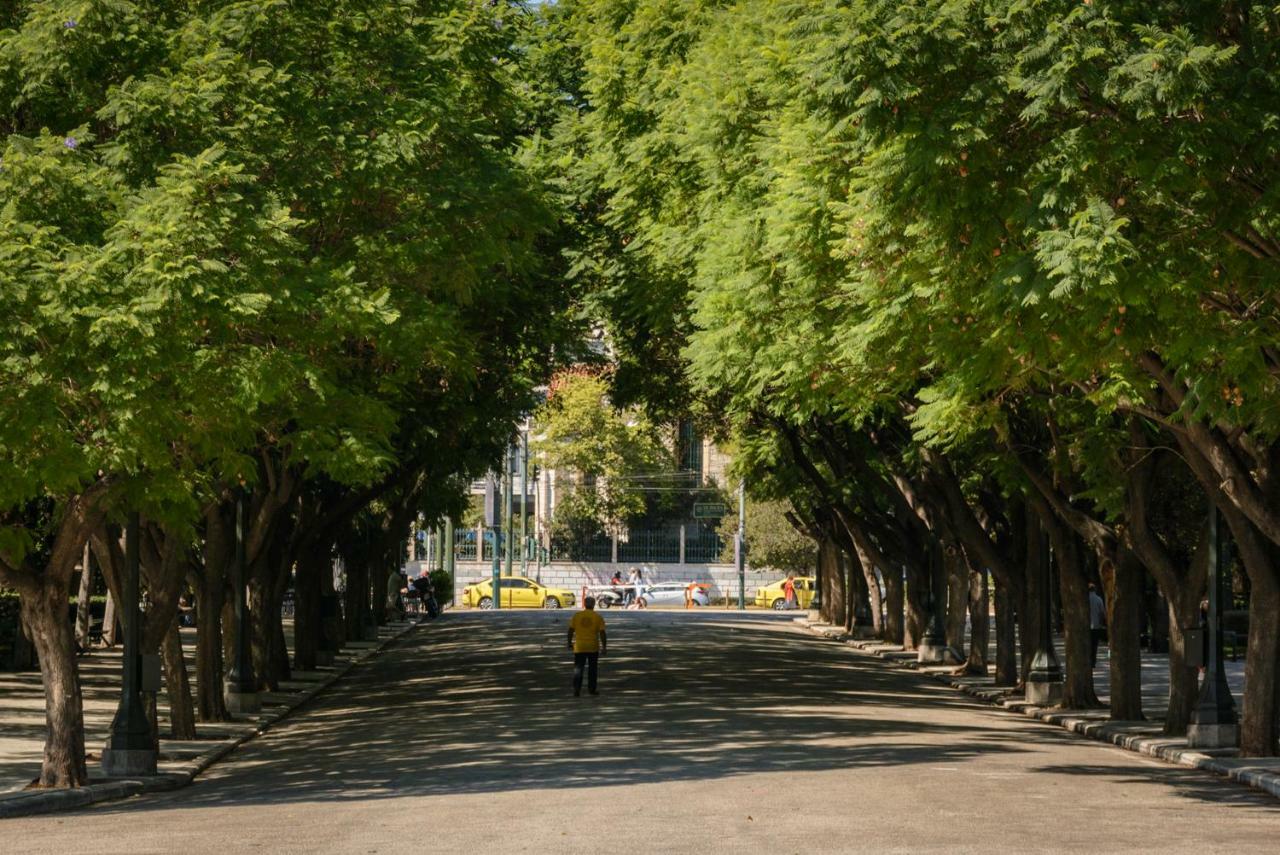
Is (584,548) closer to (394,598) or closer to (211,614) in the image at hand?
(394,598)

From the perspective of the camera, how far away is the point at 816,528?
58.2 metres

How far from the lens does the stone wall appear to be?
92.8 metres

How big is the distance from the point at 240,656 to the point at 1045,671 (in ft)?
41.0

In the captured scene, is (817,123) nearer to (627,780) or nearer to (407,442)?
(627,780)


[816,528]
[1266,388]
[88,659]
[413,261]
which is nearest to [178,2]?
[413,261]

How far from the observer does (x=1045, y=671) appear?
2959 cm

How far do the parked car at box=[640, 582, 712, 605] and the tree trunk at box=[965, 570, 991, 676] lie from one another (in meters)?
42.7

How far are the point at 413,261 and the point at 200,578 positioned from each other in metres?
7.17

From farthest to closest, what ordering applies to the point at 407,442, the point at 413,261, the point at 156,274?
the point at 407,442 < the point at 413,261 < the point at 156,274

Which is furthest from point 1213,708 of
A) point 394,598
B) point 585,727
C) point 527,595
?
point 527,595

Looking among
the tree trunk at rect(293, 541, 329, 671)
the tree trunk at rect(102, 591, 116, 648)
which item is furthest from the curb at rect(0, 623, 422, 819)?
the tree trunk at rect(102, 591, 116, 648)

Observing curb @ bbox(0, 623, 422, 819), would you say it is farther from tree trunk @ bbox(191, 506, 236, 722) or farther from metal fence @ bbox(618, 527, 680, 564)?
metal fence @ bbox(618, 527, 680, 564)

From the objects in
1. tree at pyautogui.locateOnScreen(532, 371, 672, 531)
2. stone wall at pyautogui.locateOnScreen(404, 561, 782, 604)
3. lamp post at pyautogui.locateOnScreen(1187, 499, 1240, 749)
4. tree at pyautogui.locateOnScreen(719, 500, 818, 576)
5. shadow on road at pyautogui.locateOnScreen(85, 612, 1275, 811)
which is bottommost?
shadow on road at pyautogui.locateOnScreen(85, 612, 1275, 811)

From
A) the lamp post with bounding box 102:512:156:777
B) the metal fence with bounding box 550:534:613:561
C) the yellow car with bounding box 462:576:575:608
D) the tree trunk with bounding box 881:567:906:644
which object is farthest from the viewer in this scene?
the metal fence with bounding box 550:534:613:561
